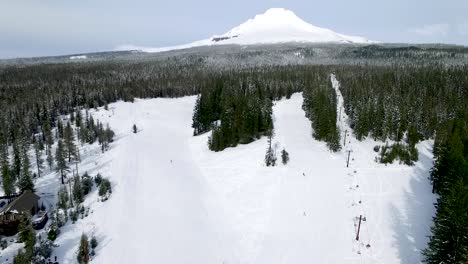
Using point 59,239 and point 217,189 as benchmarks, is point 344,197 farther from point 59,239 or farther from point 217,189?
point 59,239

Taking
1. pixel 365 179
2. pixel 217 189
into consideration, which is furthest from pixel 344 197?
pixel 217 189

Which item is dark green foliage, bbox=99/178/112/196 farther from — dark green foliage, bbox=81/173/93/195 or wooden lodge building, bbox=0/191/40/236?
wooden lodge building, bbox=0/191/40/236

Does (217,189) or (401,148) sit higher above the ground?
(401,148)

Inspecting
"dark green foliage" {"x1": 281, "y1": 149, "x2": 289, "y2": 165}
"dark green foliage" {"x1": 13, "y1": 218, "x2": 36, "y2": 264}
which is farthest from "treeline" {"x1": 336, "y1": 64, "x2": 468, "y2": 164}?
"dark green foliage" {"x1": 13, "y1": 218, "x2": 36, "y2": 264}

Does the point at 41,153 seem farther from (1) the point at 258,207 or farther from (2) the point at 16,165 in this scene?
(1) the point at 258,207

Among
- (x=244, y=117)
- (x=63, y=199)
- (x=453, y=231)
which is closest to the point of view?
(x=453, y=231)

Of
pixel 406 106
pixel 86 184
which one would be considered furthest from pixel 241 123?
pixel 406 106

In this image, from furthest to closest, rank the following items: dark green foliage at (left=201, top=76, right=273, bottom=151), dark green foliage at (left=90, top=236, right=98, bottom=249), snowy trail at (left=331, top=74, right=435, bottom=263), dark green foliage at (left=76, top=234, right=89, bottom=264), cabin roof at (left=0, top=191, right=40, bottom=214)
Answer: dark green foliage at (left=201, top=76, right=273, bottom=151), cabin roof at (left=0, top=191, right=40, bottom=214), dark green foliage at (left=90, top=236, right=98, bottom=249), dark green foliage at (left=76, top=234, right=89, bottom=264), snowy trail at (left=331, top=74, right=435, bottom=263)
